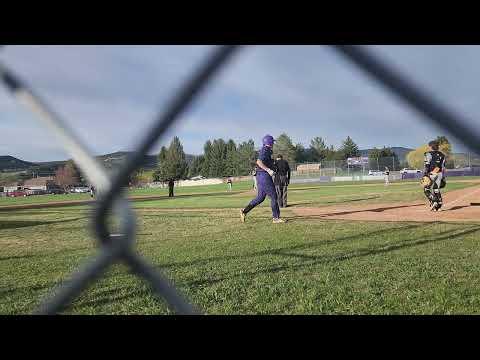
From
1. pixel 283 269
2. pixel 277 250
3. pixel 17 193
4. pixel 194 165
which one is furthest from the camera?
pixel 17 193

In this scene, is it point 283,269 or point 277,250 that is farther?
point 277,250

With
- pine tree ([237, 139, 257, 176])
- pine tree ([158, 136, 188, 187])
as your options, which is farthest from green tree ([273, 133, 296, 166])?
pine tree ([158, 136, 188, 187])

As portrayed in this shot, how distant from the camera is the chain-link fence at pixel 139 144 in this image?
2.05 ft

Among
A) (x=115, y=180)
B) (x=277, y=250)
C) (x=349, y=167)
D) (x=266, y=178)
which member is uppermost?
(x=115, y=180)

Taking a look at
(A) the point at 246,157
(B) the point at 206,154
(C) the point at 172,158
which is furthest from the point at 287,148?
(C) the point at 172,158

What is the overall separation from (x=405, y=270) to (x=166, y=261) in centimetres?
250

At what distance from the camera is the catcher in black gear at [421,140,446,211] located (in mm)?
10188

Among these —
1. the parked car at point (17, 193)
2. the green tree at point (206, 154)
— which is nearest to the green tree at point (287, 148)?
the green tree at point (206, 154)

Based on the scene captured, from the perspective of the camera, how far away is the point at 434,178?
1043 cm

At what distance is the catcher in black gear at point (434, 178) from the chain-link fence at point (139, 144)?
33.8ft

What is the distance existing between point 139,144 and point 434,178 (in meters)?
10.7

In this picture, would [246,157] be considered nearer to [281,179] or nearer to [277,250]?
[281,179]
